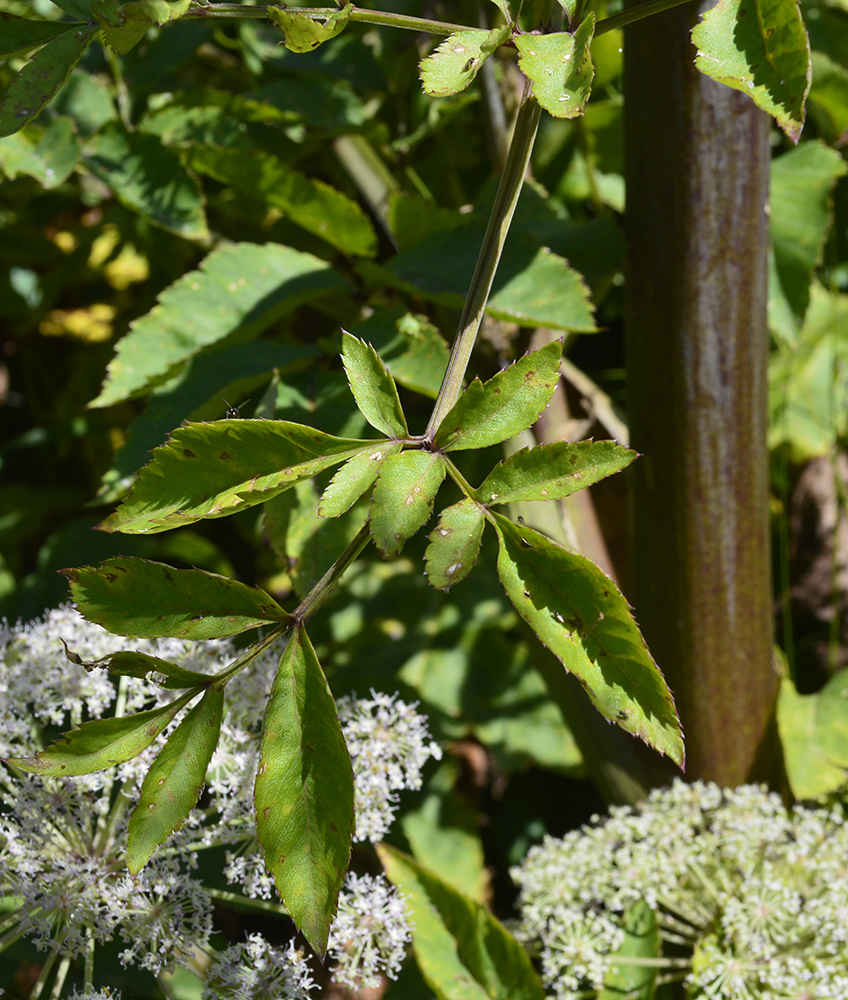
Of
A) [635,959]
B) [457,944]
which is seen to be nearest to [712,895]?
[635,959]

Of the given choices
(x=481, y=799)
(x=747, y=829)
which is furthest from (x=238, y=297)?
(x=481, y=799)

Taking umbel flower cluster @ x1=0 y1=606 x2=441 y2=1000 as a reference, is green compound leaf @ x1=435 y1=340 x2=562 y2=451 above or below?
above

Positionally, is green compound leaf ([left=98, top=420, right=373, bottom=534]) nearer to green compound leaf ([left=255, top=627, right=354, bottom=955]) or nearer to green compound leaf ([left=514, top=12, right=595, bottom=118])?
green compound leaf ([left=255, top=627, right=354, bottom=955])

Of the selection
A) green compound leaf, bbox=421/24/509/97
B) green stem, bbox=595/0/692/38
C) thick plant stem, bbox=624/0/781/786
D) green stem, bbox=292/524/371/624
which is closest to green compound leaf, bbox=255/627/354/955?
green stem, bbox=292/524/371/624

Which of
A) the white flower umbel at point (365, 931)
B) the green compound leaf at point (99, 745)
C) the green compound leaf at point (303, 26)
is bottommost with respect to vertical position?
the white flower umbel at point (365, 931)

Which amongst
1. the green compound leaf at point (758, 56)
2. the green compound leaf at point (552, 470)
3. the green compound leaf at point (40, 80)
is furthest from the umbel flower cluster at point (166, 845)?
the green compound leaf at point (758, 56)

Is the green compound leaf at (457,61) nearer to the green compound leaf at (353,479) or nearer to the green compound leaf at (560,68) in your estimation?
the green compound leaf at (560,68)
